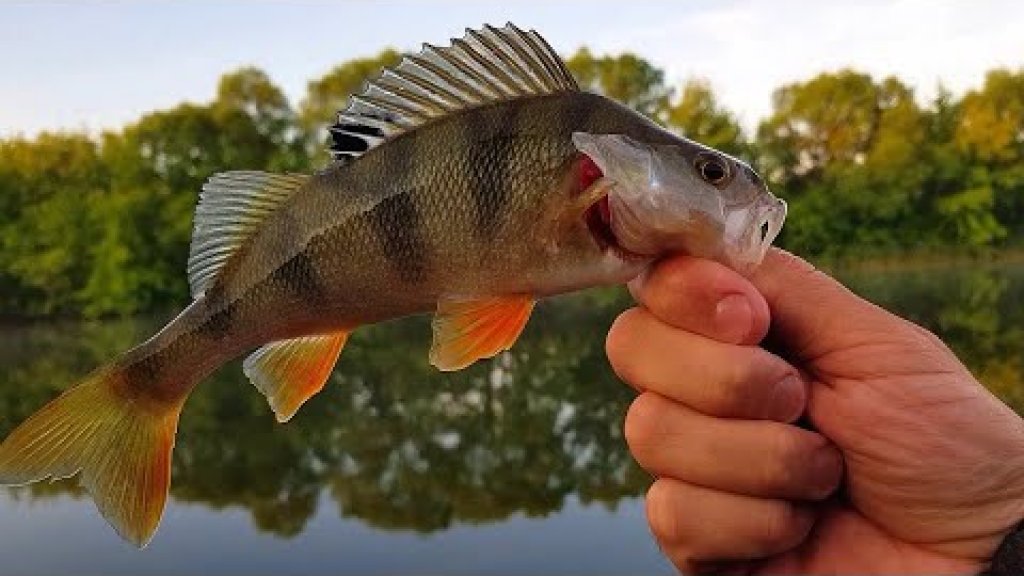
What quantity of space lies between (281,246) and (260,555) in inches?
538

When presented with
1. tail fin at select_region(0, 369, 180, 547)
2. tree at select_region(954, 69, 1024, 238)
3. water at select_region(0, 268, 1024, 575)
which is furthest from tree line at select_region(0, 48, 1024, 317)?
tail fin at select_region(0, 369, 180, 547)

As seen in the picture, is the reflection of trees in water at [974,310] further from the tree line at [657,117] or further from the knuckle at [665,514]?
the knuckle at [665,514]

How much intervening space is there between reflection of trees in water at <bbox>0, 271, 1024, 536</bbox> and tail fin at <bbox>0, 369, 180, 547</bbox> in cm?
1378

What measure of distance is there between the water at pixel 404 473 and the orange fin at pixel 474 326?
1081cm

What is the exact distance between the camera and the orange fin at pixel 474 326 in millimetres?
1846

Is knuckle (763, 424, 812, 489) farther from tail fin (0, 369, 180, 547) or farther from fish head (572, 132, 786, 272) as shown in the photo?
tail fin (0, 369, 180, 547)

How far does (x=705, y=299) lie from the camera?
73.1 inches

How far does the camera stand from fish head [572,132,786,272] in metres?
1.71

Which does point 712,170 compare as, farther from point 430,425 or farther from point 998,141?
point 998,141

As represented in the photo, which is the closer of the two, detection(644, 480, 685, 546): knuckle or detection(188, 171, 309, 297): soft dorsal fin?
detection(188, 171, 309, 297): soft dorsal fin

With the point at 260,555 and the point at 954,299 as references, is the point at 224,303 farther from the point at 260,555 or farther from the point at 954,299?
the point at 954,299

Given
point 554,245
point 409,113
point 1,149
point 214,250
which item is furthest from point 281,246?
point 1,149

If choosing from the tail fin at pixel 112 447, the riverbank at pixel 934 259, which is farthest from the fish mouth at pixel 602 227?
the riverbank at pixel 934 259

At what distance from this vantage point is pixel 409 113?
1.86 meters
